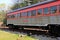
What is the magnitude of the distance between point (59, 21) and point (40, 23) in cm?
344

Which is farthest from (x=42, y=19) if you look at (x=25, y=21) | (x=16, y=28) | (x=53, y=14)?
(x=16, y=28)

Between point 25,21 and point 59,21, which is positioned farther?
point 25,21

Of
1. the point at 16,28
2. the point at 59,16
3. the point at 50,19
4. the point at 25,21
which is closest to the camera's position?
the point at 59,16

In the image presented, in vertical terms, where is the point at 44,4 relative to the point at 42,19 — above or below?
above

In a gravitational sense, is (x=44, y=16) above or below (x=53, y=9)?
below

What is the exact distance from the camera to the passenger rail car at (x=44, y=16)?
1806cm

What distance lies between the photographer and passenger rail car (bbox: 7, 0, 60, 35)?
1806cm

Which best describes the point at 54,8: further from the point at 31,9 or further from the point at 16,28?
the point at 16,28

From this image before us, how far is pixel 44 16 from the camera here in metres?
19.6

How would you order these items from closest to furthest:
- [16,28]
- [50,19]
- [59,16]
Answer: [59,16] → [50,19] → [16,28]

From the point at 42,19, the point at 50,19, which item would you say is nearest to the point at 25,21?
the point at 42,19

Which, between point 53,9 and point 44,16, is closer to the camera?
point 53,9

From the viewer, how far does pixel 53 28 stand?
18984 mm

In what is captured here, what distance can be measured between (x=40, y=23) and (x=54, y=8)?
301 centimetres
